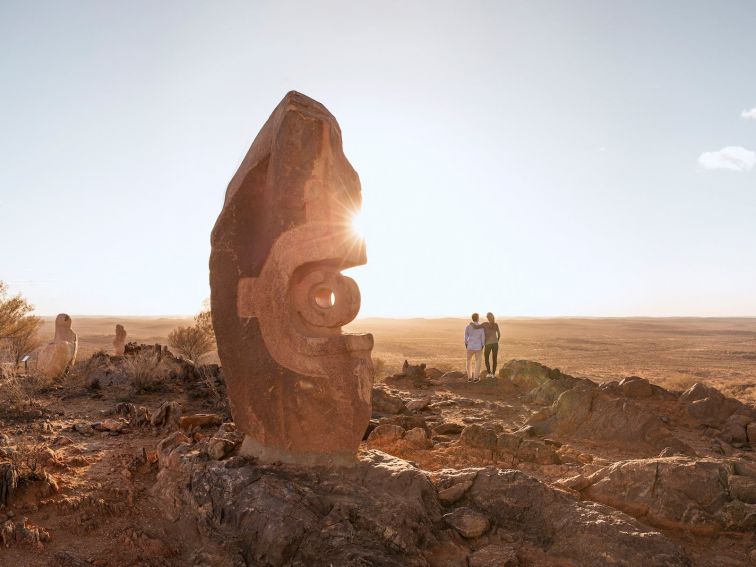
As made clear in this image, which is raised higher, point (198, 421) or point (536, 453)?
point (198, 421)

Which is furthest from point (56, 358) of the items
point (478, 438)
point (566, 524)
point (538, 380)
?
point (566, 524)

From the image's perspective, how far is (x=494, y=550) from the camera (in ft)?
12.7

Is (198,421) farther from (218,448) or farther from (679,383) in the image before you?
(679,383)

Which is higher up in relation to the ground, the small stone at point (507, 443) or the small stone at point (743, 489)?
the small stone at point (743, 489)

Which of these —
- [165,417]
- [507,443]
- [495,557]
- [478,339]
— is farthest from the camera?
[478,339]

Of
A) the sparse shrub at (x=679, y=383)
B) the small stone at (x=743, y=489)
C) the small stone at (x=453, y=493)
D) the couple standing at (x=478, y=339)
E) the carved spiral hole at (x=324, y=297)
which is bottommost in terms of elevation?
the sparse shrub at (x=679, y=383)

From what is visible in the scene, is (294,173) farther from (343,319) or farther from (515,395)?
(515,395)

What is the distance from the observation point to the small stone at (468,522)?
164 inches

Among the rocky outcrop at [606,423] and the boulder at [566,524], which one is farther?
the rocky outcrop at [606,423]

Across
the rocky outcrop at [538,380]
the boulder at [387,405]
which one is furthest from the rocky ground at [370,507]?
the rocky outcrop at [538,380]

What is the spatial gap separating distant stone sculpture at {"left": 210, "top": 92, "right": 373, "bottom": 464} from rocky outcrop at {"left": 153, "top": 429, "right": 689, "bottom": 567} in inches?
16.3

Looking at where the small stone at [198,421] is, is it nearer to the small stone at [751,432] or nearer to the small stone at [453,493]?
the small stone at [453,493]

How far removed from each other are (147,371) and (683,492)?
9.29 metres

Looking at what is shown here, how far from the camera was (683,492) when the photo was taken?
446 cm
